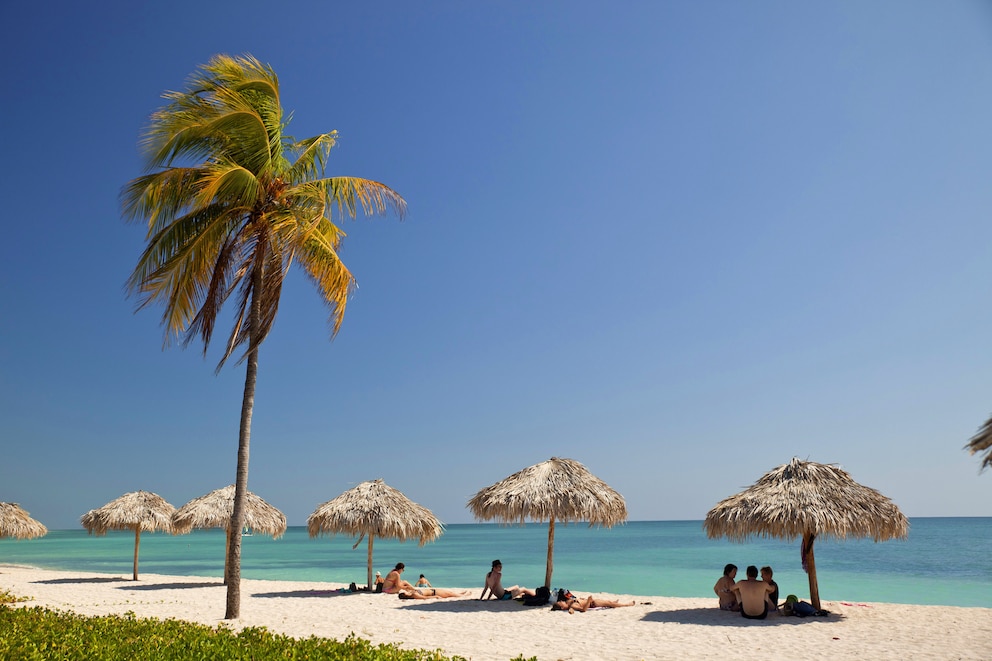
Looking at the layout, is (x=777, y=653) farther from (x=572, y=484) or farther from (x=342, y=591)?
(x=342, y=591)

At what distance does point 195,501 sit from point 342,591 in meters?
4.89

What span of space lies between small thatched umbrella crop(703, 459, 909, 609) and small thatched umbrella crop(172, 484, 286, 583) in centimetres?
1021

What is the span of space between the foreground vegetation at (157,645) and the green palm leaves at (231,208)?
11.5ft

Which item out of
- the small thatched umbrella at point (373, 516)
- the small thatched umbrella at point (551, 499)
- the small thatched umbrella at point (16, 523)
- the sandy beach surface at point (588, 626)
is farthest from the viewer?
the small thatched umbrella at point (16, 523)

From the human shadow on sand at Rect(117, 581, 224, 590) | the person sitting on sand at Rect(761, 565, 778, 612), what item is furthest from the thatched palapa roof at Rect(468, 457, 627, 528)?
the human shadow on sand at Rect(117, 581, 224, 590)

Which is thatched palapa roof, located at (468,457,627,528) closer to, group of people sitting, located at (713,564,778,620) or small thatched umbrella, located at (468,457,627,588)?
small thatched umbrella, located at (468,457,627,588)

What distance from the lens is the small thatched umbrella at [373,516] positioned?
13641 millimetres

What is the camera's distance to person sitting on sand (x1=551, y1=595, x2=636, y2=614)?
417 inches

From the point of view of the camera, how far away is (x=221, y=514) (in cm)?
1547

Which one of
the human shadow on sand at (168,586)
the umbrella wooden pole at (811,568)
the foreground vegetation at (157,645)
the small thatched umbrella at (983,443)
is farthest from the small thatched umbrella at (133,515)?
the small thatched umbrella at (983,443)

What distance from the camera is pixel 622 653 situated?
7215mm

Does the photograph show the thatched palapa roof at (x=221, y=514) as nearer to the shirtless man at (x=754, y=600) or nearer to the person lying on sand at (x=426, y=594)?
the person lying on sand at (x=426, y=594)

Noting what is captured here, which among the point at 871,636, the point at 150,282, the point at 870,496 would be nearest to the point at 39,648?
the point at 150,282

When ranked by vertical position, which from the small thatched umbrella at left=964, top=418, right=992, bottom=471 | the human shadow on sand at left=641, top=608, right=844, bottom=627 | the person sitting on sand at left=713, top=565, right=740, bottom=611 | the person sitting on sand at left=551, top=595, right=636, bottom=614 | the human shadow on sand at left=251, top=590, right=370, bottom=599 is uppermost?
the small thatched umbrella at left=964, top=418, right=992, bottom=471
